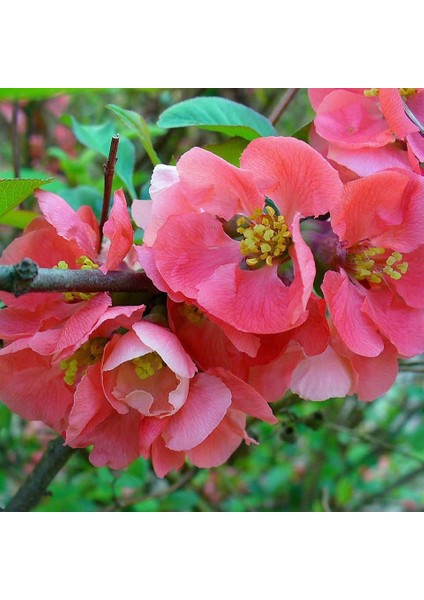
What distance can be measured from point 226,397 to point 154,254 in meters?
0.14

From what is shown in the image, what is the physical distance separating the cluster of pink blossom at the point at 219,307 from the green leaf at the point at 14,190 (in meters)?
0.02

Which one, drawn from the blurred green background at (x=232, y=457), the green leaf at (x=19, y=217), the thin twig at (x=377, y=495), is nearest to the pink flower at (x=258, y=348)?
the green leaf at (x=19, y=217)

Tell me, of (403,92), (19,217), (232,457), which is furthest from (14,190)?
(232,457)

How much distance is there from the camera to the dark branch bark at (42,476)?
0.78 metres

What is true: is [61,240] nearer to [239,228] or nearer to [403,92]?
[239,228]

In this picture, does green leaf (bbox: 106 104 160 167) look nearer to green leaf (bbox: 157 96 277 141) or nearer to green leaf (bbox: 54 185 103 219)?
green leaf (bbox: 157 96 277 141)

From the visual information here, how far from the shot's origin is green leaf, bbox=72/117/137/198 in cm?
95

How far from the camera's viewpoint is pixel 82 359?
615 mm

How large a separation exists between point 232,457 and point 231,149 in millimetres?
1393

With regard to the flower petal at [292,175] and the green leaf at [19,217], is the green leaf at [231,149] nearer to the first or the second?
the flower petal at [292,175]

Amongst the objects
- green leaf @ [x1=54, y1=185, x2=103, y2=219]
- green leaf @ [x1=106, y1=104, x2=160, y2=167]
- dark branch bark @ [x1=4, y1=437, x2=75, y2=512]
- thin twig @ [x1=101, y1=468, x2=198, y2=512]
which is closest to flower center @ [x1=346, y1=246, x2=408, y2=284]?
green leaf @ [x1=106, y1=104, x2=160, y2=167]

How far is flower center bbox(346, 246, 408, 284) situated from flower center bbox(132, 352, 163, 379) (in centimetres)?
19

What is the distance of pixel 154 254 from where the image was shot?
56 centimetres
